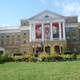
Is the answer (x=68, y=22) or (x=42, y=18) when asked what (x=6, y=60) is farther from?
(x=68, y=22)

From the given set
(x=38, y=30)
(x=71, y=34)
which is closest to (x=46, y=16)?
(x=38, y=30)

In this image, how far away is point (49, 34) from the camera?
231 ft

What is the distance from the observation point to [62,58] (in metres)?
37.0

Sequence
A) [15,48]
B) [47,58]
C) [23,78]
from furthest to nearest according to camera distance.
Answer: [15,48] < [47,58] < [23,78]

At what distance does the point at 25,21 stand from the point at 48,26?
11.6m

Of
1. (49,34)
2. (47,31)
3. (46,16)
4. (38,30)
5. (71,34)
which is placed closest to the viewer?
(49,34)

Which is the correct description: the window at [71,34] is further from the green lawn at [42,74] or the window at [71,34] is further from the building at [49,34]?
the green lawn at [42,74]

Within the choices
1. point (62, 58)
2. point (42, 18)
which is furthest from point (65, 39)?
point (62, 58)

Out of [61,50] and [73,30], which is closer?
[61,50]

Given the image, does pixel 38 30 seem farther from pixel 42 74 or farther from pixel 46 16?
pixel 42 74

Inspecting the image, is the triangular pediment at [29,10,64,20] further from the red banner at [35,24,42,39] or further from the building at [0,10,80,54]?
the red banner at [35,24,42,39]

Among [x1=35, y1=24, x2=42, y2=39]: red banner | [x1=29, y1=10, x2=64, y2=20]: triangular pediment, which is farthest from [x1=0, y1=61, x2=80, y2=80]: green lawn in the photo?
[x1=29, y1=10, x2=64, y2=20]: triangular pediment

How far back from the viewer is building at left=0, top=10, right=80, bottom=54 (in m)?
69.4

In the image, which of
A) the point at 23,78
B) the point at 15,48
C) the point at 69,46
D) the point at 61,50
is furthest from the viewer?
the point at 15,48
